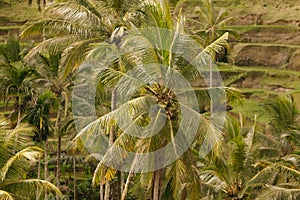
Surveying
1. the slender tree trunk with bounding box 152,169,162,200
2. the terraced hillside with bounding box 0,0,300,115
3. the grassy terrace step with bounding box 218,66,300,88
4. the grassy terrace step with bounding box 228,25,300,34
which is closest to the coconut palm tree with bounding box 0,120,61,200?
the slender tree trunk with bounding box 152,169,162,200

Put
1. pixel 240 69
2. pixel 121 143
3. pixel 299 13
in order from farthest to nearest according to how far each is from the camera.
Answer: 1. pixel 299 13
2. pixel 240 69
3. pixel 121 143

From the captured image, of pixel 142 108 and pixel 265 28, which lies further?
pixel 265 28

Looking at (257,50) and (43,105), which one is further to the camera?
(257,50)

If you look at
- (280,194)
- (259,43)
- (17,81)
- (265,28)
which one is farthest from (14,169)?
(265,28)

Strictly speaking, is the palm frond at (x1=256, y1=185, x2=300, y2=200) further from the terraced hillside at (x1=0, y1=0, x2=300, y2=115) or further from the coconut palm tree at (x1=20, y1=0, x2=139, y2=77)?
the terraced hillside at (x1=0, y1=0, x2=300, y2=115)

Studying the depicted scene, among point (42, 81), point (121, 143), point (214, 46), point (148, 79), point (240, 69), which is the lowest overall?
point (240, 69)

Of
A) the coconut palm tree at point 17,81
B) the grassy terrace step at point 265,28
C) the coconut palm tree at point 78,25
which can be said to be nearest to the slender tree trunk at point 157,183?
the coconut palm tree at point 78,25

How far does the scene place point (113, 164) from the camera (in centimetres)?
1188

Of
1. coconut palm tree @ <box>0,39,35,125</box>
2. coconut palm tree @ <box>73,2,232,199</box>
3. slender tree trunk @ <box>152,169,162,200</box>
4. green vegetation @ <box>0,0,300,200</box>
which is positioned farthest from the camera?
coconut palm tree @ <box>0,39,35,125</box>

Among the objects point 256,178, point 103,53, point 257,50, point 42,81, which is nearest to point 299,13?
point 257,50

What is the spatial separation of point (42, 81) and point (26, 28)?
8075mm

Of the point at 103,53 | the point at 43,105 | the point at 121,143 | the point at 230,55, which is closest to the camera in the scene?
the point at 121,143

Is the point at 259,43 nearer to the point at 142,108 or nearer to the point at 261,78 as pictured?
the point at 261,78

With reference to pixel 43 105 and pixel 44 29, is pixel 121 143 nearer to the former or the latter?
pixel 44 29
